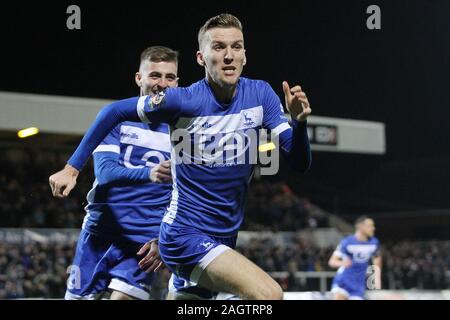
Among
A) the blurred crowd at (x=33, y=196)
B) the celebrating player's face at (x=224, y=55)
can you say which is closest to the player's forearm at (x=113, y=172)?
the celebrating player's face at (x=224, y=55)

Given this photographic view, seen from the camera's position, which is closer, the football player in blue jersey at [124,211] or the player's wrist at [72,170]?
the player's wrist at [72,170]

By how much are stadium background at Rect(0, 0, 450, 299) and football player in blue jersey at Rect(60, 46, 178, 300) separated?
85cm

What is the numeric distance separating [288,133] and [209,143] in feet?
1.22

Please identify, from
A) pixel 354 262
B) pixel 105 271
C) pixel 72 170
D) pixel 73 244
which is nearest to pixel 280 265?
pixel 354 262

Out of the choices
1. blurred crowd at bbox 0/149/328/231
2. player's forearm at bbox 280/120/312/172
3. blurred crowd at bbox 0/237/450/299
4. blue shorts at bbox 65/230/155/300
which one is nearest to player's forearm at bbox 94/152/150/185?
blue shorts at bbox 65/230/155/300

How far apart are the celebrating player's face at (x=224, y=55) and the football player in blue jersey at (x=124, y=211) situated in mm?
732

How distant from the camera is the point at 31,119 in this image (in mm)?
6742

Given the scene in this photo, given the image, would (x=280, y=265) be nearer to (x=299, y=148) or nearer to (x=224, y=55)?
(x=224, y=55)

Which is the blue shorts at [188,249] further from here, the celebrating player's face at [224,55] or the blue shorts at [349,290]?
the blue shorts at [349,290]

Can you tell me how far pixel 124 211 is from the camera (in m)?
4.09

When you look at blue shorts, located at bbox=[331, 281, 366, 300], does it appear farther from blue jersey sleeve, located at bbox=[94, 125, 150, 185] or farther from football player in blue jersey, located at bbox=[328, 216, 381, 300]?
blue jersey sleeve, located at bbox=[94, 125, 150, 185]

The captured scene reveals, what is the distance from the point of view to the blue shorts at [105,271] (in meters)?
4.03

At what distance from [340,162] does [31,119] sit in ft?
12.9
